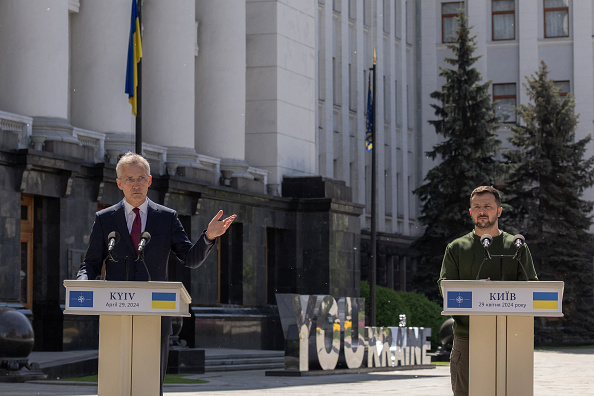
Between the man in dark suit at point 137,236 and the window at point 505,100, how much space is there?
176ft

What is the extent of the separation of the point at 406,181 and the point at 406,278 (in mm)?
5042

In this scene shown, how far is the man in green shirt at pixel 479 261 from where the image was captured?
8.32m

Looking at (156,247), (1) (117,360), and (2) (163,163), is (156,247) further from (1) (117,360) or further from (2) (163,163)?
(2) (163,163)

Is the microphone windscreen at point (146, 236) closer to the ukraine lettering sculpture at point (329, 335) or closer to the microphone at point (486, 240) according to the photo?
the microphone at point (486, 240)

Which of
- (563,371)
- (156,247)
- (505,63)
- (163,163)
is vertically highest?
(505,63)

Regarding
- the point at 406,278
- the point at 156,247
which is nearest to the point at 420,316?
the point at 406,278

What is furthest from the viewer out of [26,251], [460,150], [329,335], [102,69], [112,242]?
[460,150]

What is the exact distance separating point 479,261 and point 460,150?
131ft

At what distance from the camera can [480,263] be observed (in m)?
8.45

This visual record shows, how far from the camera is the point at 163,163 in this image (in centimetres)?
3328

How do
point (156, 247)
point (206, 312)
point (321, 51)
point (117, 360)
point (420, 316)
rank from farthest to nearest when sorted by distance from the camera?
point (321, 51), point (420, 316), point (206, 312), point (156, 247), point (117, 360)

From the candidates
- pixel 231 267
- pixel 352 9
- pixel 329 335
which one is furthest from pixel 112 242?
pixel 352 9

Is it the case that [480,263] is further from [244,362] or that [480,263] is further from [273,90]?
[273,90]

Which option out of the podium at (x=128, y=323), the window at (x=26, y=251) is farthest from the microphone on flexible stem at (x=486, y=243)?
the window at (x=26, y=251)
